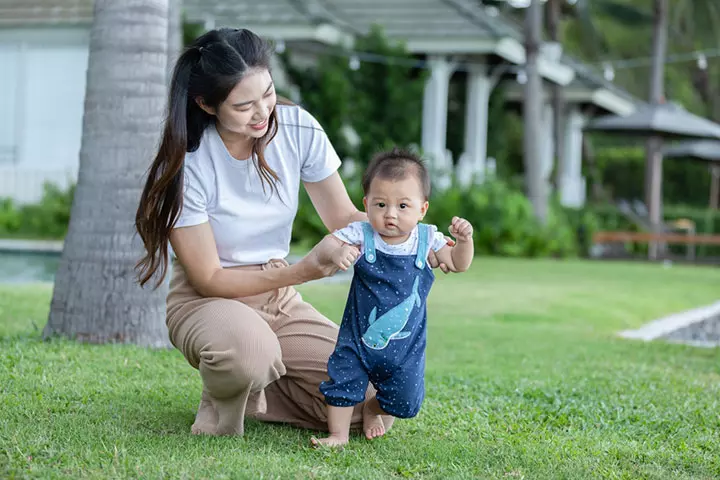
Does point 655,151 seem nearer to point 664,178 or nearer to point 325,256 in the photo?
point 664,178

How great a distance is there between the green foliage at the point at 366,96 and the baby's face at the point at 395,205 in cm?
1427

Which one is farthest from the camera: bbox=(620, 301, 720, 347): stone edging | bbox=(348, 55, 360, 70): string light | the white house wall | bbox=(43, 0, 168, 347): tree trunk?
the white house wall

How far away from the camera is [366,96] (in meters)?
19.0

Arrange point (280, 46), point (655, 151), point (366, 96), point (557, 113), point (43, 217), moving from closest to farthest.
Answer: point (280, 46) → point (43, 217) → point (366, 96) → point (655, 151) → point (557, 113)

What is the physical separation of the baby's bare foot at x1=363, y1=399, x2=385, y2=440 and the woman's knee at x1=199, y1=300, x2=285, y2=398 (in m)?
0.42

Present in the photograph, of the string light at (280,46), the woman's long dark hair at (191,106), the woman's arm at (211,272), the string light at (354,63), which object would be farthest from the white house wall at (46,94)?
the woman's arm at (211,272)

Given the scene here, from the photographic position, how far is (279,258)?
4312 millimetres

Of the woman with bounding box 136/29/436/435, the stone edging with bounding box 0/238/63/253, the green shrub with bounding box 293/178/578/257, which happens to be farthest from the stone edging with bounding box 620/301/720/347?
the stone edging with bounding box 0/238/63/253

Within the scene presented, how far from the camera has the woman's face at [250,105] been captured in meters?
3.97

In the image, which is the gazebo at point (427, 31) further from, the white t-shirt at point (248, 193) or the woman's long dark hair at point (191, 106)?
the woman's long dark hair at point (191, 106)

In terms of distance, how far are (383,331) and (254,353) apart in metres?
0.47

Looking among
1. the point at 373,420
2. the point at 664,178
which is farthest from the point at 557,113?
the point at 373,420

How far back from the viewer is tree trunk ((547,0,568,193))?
2445cm

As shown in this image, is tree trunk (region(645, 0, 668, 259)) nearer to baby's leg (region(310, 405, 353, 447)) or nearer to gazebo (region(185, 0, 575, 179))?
gazebo (region(185, 0, 575, 179))
